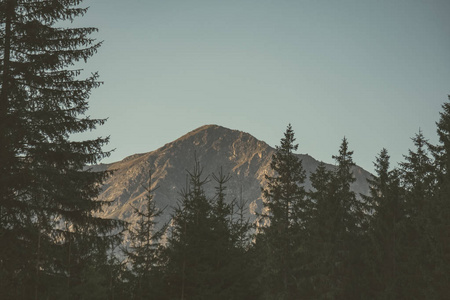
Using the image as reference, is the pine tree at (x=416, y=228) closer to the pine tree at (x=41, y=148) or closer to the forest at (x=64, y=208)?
the forest at (x=64, y=208)

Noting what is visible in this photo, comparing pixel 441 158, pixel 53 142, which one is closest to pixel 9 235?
pixel 53 142

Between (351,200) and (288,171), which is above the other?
(288,171)

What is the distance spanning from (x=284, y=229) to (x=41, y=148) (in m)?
24.1

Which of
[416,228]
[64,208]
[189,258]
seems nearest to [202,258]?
[189,258]

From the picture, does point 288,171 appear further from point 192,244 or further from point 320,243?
point 192,244

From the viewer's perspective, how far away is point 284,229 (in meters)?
34.8

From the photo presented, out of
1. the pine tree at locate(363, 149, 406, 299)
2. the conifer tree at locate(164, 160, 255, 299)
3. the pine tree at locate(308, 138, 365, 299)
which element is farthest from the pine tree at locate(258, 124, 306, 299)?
the conifer tree at locate(164, 160, 255, 299)

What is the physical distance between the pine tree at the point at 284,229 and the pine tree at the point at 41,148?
20.9 meters

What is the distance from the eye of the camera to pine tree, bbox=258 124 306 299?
3469 centimetres

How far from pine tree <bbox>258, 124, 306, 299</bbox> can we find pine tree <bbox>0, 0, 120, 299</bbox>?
20892 mm

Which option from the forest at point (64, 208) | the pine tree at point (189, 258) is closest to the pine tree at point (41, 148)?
the forest at point (64, 208)

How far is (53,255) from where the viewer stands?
45.1 ft

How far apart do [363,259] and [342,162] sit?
7824 mm

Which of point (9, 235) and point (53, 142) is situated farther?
point (53, 142)
